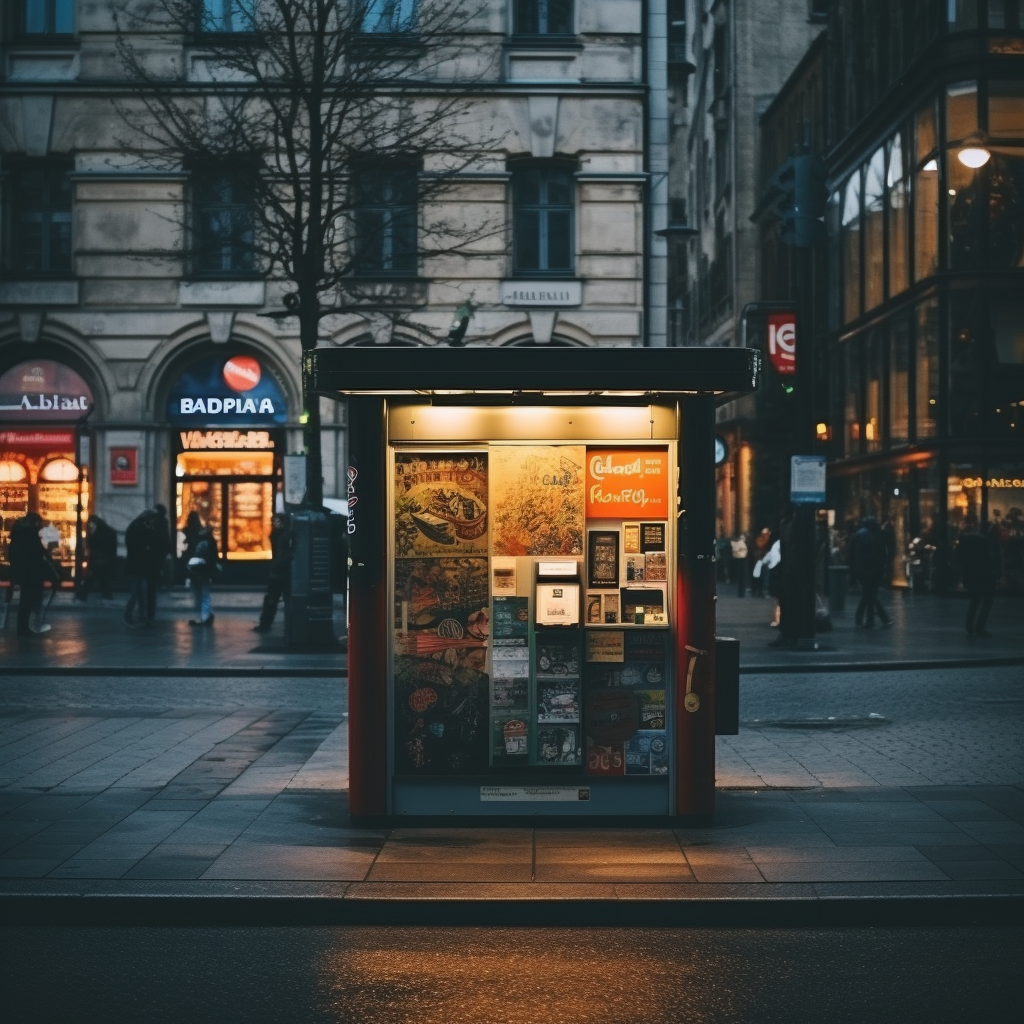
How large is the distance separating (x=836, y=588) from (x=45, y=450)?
16.2 m

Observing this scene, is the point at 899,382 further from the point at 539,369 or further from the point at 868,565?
the point at 539,369

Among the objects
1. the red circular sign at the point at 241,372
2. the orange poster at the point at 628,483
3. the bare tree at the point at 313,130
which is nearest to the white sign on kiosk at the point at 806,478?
the bare tree at the point at 313,130

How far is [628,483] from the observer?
9.05 meters

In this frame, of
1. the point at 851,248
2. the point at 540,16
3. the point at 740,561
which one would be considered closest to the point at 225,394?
the point at 540,16

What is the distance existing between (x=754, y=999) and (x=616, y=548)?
3.54 m

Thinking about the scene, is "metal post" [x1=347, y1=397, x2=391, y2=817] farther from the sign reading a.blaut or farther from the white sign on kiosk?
the sign reading a.blaut

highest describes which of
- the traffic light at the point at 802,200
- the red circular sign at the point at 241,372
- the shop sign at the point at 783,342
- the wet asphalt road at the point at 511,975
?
the traffic light at the point at 802,200

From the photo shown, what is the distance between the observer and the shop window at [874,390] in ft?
136

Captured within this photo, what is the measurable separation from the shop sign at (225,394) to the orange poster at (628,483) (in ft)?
79.7

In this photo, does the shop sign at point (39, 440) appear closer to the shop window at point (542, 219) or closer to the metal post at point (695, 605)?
the shop window at point (542, 219)

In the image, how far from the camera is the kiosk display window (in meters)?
8.98

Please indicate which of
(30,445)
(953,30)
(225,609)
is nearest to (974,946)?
(225,609)

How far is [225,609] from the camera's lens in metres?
29.5

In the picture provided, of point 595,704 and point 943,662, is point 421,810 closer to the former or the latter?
point 595,704
